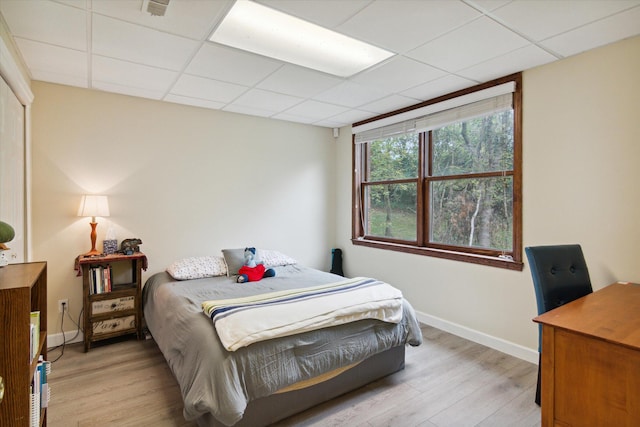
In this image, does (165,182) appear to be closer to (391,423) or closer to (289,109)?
(289,109)

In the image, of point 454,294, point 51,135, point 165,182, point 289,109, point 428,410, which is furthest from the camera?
point 289,109

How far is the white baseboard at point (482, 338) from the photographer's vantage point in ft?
9.32

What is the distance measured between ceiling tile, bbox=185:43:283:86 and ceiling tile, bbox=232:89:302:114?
12.9 inches

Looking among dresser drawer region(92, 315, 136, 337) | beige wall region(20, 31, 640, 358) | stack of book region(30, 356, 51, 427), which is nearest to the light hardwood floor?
dresser drawer region(92, 315, 136, 337)

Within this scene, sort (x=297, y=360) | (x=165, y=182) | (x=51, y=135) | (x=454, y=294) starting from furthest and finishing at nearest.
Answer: (x=165, y=182) < (x=454, y=294) < (x=51, y=135) < (x=297, y=360)

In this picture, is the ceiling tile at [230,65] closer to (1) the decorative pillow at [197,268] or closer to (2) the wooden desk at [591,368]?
(1) the decorative pillow at [197,268]

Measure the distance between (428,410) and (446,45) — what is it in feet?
8.12

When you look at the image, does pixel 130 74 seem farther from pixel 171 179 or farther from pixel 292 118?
pixel 292 118

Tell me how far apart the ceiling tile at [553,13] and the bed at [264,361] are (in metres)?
2.09

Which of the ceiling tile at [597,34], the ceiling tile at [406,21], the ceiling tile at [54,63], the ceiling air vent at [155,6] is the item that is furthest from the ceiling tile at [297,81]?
the ceiling tile at [597,34]

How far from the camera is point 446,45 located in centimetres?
238

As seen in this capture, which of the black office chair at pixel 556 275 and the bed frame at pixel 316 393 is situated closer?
the bed frame at pixel 316 393

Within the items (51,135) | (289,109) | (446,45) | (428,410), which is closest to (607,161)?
(446,45)

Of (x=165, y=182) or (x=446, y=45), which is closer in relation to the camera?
(x=446, y=45)
